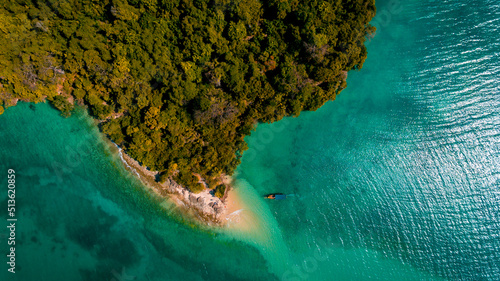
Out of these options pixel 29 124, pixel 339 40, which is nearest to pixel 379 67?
pixel 339 40

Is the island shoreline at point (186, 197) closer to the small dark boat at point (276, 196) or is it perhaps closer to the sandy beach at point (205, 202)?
the sandy beach at point (205, 202)

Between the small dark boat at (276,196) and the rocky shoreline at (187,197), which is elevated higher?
the rocky shoreline at (187,197)

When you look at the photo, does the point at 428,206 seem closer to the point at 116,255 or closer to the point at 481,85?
the point at 481,85

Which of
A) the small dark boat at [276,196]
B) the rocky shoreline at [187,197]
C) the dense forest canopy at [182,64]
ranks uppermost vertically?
the dense forest canopy at [182,64]

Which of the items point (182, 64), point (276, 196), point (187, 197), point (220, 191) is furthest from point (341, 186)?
point (182, 64)

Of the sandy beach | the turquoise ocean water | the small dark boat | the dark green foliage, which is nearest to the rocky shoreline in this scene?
the sandy beach

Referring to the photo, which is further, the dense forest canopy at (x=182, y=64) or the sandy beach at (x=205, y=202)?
the sandy beach at (x=205, y=202)

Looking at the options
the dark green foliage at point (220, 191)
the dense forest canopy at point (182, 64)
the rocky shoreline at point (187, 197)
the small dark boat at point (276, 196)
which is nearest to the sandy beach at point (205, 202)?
the rocky shoreline at point (187, 197)
